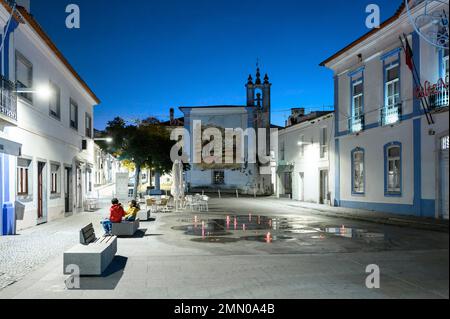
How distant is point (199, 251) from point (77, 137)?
16.9 meters

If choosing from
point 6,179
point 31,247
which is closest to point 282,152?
point 6,179

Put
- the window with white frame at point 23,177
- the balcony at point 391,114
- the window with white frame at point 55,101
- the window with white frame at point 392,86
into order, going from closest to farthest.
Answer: the window with white frame at point 23,177
the window with white frame at point 55,101
the balcony at point 391,114
the window with white frame at point 392,86

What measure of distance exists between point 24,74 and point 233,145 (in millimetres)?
37397

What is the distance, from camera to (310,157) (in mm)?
32844

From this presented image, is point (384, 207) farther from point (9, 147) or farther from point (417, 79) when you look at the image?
point (9, 147)

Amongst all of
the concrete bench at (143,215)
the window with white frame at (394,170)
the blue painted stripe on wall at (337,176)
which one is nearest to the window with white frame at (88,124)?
the concrete bench at (143,215)

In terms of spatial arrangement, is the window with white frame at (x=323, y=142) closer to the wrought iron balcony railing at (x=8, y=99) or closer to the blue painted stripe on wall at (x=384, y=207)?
the blue painted stripe on wall at (x=384, y=207)

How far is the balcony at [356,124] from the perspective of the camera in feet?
80.8

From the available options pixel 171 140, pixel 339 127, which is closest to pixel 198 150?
pixel 171 140

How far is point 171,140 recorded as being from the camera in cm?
4453

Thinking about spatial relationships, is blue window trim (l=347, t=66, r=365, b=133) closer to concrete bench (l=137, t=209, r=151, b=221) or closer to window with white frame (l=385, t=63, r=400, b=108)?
window with white frame (l=385, t=63, r=400, b=108)

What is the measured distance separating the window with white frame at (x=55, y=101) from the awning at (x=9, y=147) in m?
6.33

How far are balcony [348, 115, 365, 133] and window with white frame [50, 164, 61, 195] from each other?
→ 15579 mm

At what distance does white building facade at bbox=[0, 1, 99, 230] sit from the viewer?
47.2 feet
